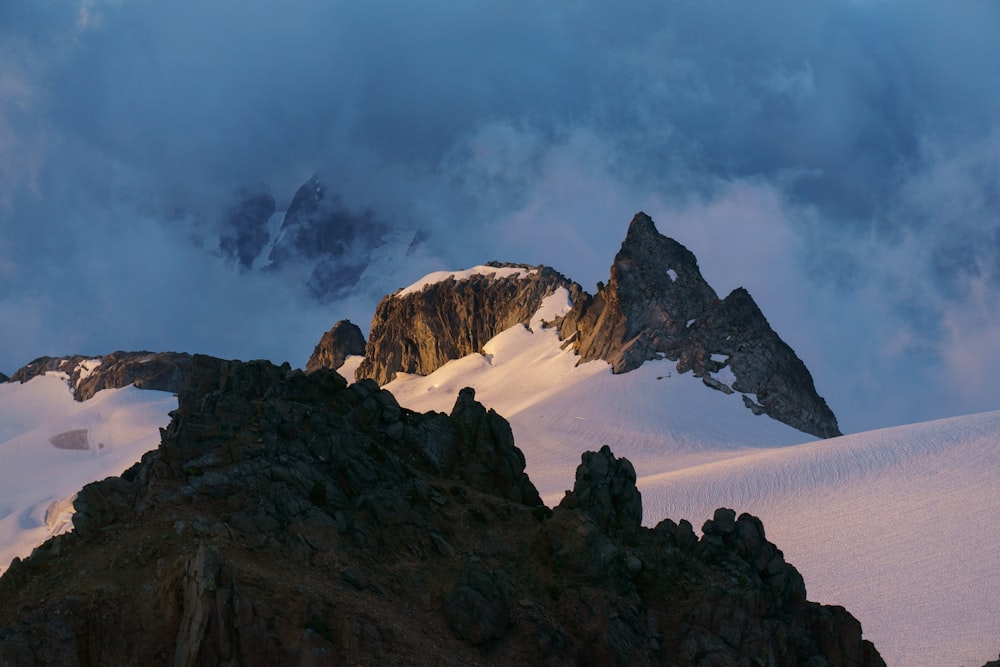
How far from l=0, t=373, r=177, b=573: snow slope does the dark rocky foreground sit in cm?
8949

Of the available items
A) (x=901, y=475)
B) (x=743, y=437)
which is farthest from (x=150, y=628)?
(x=743, y=437)

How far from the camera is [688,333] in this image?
14850 cm

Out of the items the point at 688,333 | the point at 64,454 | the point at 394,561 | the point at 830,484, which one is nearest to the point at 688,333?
the point at 688,333

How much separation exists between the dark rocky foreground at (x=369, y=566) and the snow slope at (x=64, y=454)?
89494mm

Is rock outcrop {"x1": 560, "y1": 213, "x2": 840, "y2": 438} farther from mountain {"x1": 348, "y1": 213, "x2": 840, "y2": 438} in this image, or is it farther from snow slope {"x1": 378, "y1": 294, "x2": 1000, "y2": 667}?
snow slope {"x1": 378, "y1": 294, "x2": 1000, "y2": 667}

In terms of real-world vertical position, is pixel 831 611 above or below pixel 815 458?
below

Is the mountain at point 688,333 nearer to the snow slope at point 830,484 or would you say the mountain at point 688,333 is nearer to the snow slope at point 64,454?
the snow slope at point 830,484

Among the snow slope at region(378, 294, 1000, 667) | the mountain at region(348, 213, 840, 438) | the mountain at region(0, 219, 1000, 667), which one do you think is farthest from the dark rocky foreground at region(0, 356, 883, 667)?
the mountain at region(348, 213, 840, 438)

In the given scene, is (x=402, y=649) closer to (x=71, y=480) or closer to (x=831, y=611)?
(x=831, y=611)

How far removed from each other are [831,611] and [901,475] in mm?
56923

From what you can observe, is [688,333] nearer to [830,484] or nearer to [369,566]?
[830,484]

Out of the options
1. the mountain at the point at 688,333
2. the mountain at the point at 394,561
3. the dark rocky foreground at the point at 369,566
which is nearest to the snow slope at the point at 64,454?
the mountain at the point at 688,333

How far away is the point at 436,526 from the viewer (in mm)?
36156

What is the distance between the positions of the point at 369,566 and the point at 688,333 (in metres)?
118
